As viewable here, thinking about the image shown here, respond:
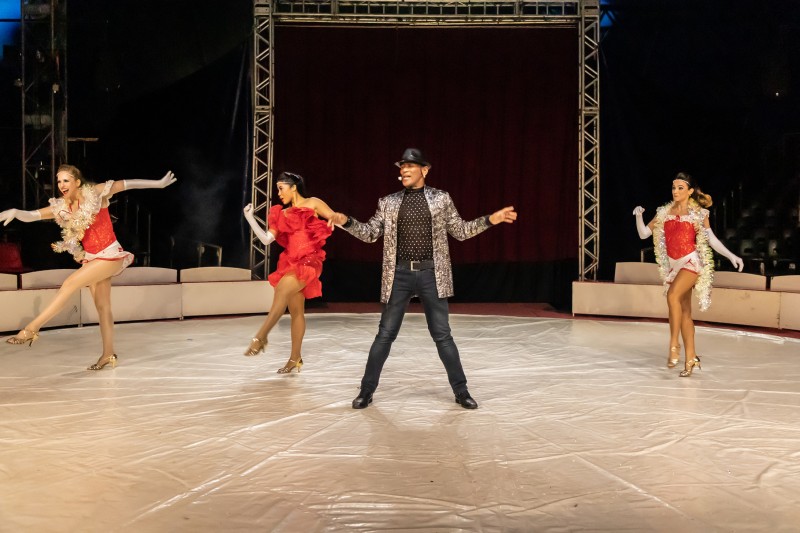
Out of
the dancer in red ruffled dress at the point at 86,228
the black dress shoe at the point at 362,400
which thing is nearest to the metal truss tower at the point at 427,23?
the dancer in red ruffled dress at the point at 86,228

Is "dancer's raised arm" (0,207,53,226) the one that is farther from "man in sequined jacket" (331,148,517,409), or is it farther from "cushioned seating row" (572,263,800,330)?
"cushioned seating row" (572,263,800,330)

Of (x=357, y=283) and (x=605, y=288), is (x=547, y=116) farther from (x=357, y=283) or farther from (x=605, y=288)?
(x=357, y=283)

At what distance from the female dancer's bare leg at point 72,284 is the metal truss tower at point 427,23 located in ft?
14.1

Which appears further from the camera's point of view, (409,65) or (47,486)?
(409,65)

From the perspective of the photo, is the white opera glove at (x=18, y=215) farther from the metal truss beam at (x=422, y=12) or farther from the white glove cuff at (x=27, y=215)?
the metal truss beam at (x=422, y=12)

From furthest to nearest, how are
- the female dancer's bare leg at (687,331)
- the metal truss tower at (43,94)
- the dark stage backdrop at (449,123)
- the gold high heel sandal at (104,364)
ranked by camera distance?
the dark stage backdrop at (449,123) → the metal truss tower at (43,94) → the gold high heel sandal at (104,364) → the female dancer's bare leg at (687,331)

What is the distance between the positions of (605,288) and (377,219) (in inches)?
227

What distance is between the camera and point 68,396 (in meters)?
4.80

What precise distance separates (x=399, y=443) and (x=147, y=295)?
5842mm

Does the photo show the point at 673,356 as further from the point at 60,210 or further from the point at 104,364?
the point at 60,210

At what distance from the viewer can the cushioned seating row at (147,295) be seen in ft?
25.6

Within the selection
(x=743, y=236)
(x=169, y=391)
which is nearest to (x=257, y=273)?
(x=169, y=391)

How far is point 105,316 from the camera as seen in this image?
5656mm

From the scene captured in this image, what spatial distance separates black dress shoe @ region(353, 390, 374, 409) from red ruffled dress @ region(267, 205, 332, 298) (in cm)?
115
